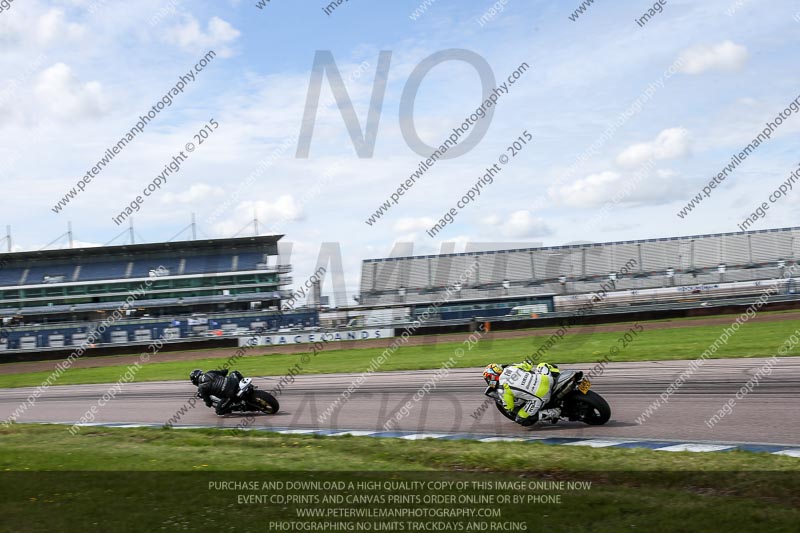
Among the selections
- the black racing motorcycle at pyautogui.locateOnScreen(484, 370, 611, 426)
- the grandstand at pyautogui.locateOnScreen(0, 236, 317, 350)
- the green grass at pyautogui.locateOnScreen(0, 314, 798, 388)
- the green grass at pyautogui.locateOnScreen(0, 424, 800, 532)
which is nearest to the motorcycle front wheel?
the green grass at pyautogui.locateOnScreen(0, 424, 800, 532)

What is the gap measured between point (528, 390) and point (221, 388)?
664 cm

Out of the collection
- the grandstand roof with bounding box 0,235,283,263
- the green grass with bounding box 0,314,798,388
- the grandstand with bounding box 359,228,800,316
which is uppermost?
the grandstand roof with bounding box 0,235,283,263

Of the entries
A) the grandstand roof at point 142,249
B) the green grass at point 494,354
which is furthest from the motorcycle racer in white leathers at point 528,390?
the grandstand roof at point 142,249

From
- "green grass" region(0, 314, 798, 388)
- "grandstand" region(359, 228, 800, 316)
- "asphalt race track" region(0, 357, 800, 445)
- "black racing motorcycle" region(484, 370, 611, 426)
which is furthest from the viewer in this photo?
"grandstand" region(359, 228, 800, 316)

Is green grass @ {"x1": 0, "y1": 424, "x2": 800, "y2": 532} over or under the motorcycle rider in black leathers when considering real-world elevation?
under

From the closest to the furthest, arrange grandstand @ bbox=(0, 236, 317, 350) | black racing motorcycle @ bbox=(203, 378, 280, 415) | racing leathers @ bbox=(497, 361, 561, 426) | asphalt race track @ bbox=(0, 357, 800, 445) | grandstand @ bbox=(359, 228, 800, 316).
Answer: asphalt race track @ bbox=(0, 357, 800, 445) < racing leathers @ bbox=(497, 361, 561, 426) < black racing motorcycle @ bbox=(203, 378, 280, 415) < grandstand @ bbox=(359, 228, 800, 316) < grandstand @ bbox=(0, 236, 317, 350)

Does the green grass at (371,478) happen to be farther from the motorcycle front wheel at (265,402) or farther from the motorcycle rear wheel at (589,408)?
the motorcycle front wheel at (265,402)

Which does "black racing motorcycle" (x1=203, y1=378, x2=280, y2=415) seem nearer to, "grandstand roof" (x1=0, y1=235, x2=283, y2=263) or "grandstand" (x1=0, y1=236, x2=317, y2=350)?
"grandstand" (x1=0, y1=236, x2=317, y2=350)

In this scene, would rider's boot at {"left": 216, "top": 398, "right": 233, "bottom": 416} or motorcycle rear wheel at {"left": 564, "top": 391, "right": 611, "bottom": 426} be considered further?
rider's boot at {"left": 216, "top": 398, "right": 233, "bottom": 416}

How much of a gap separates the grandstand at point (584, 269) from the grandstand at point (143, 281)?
12.5 meters

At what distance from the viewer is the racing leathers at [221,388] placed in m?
14.4

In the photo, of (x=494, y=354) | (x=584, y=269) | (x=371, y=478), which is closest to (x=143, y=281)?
(x=584, y=269)

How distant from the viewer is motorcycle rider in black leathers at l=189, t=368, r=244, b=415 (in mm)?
14430

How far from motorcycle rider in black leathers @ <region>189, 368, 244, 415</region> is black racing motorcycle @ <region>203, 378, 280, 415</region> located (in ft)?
0.29
